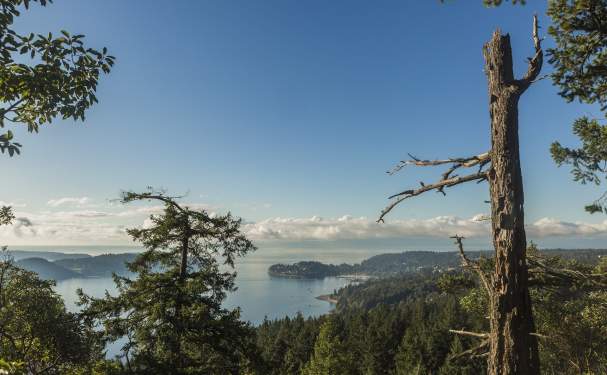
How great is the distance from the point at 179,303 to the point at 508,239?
10890 mm

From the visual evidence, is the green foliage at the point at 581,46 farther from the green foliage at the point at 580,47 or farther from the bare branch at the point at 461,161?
the bare branch at the point at 461,161

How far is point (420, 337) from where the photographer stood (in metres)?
62.0

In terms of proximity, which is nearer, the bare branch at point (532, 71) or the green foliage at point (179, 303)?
the bare branch at point (532, 71)

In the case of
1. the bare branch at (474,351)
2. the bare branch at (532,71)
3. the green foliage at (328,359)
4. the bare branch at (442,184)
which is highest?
the bare branch at (532,71)

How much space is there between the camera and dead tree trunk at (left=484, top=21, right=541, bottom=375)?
4293mm

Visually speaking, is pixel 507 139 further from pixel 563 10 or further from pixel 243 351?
pixel 243 351

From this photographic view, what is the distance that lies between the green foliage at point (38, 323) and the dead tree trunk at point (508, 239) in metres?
12.9

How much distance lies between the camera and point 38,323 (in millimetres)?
13102

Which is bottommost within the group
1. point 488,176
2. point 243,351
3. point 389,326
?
point 389,326

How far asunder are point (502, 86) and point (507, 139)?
79cm

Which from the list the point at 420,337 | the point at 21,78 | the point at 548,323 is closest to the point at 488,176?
the point at 21,78

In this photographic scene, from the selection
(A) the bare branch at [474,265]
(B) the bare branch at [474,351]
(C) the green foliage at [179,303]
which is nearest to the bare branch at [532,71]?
(A) the bare branch at [474,265]

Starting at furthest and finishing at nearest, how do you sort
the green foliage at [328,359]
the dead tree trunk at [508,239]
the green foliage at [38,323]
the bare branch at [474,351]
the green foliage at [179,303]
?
the green foliage at [328,359], the green foliage at [38,323], the green foliage at [179,303], the bare branch at [474,351], the dead tree trunk at [508,239]

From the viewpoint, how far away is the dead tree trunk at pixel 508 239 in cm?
429
